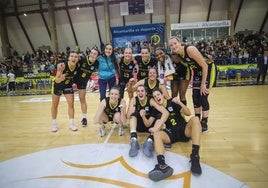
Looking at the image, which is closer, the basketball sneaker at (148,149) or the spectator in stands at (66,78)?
the basketball sneaker at (148,149)

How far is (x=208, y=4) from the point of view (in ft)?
50.0

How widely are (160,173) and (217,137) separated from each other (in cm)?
149

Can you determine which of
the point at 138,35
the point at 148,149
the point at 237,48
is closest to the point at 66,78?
the point at 148,149

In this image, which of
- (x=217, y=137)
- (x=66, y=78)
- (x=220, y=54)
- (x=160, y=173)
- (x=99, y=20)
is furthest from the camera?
(x=99, y=20)

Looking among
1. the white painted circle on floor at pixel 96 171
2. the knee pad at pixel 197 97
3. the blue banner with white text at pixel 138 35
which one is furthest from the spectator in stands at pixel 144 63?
the blue banner with white text at pixel 138 35

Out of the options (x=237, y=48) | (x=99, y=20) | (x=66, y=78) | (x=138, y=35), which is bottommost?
(x=66, y=78)

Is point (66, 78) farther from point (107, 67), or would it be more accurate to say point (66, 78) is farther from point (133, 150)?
point (133, 150)

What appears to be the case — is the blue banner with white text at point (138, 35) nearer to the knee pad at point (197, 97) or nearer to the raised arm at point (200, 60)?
the knee pad at point (197, 97)

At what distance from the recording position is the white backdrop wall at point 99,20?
15.3 m

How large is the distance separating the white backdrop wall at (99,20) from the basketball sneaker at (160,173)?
1503cm

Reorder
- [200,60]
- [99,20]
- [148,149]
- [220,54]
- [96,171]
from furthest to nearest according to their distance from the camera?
[99,20]
[220,54]
[200,60]
[148,149]
[96,171]

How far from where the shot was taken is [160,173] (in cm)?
217

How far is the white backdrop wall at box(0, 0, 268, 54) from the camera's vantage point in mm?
15320

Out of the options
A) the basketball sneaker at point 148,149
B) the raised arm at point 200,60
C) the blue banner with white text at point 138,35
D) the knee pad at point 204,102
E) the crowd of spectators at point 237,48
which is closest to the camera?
the basketball sneaker at point 148,149
